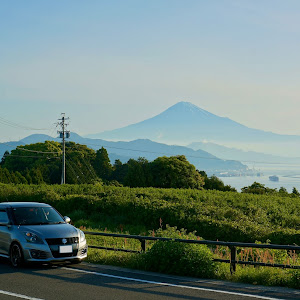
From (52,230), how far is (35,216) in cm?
120

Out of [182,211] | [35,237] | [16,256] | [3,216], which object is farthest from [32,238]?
[182,211]

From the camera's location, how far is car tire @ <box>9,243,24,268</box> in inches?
491

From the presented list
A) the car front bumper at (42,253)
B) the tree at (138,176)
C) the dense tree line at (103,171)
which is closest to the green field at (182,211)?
the car front bumper at (42,253)

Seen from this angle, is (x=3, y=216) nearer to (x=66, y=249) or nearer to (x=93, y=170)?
(x=66, y=249)

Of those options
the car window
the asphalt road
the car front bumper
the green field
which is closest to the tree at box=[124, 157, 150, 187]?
the green field

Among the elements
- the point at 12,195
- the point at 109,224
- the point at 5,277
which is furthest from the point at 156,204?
the point at 5,277

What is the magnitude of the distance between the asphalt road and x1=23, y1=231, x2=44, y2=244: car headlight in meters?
0.70

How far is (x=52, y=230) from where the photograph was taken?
41.5ft

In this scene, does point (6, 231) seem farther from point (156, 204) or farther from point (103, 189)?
point (103, 189)

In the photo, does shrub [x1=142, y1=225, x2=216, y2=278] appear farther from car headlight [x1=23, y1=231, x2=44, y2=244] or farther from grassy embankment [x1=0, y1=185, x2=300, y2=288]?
grassy embankment [x1=0, y1=185, x2=300, y2=288]

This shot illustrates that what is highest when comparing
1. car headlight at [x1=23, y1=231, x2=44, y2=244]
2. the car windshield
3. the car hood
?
the car windshield

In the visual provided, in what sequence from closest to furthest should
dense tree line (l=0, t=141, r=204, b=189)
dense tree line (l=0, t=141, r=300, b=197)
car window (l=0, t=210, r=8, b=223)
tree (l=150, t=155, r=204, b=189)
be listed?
car window (l=0, t=210, r=8, b=223) < tree (l=150, t=155, r=204, b=189) < dense tree line (l=0, t=141, r=300, b=197) < dense tree line (l=0, t=141, r=204, b=189)

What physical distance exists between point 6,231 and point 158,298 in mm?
5736

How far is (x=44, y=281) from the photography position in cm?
1070
